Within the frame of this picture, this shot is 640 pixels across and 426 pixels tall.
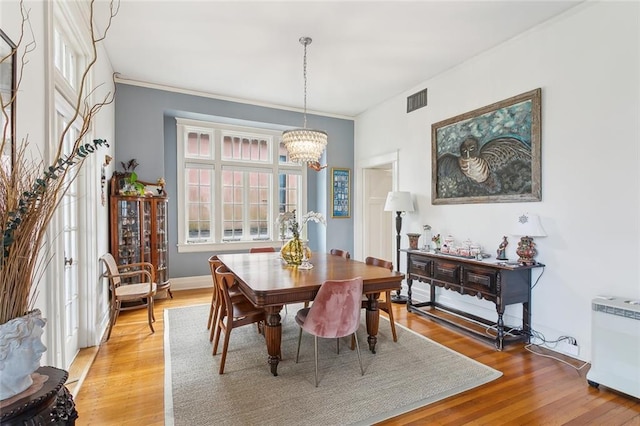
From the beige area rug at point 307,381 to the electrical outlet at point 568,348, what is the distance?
90 cm

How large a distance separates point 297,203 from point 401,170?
87.8 inches

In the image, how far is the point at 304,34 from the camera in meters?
3.32

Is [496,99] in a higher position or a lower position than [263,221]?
higher

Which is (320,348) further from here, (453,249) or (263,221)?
(263,221)

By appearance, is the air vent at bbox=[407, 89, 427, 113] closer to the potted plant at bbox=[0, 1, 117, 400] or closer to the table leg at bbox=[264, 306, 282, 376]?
the table leg at bbox=[264, 306, 282, 376]

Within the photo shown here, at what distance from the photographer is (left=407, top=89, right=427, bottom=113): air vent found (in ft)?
14.9

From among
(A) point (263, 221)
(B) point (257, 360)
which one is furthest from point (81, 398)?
(A) point (263, 221)

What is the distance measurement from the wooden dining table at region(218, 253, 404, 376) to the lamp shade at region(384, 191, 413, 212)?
1.44 meters

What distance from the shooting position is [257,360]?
2791mm

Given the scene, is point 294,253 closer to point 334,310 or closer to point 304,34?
point 334,310

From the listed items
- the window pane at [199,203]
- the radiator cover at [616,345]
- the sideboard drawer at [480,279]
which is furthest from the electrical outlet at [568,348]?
the window pane at [199,203]

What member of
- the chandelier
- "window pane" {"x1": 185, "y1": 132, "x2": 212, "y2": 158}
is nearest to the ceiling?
the chandelier

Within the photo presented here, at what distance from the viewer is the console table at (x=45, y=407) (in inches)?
37.9

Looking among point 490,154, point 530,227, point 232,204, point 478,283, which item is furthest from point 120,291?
point 490,154
